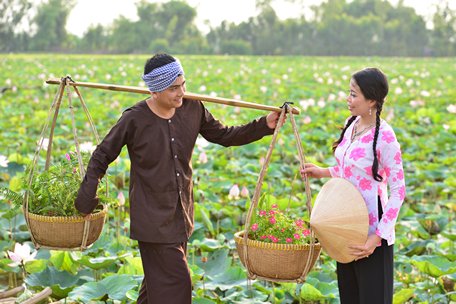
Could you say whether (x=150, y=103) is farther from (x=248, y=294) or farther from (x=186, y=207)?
(x=248, y=294)

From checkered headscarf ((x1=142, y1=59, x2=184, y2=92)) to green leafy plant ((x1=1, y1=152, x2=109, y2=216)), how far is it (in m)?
0.73

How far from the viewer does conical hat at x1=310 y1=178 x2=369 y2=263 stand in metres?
2.58

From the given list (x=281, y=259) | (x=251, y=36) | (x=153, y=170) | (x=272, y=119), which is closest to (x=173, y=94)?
(x=153, y=170)

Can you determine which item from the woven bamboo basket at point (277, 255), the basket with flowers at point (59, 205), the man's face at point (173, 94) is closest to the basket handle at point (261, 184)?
the woven bamboo basket at point (277, 255)

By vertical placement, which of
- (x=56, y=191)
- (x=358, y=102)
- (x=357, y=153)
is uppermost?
(x=358, y=102)

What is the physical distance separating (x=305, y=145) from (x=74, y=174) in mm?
4889

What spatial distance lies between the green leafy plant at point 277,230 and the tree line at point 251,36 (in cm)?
5174

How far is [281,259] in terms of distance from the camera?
277 centimetres

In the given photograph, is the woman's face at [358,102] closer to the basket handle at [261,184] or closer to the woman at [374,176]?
the woman at [374,176]

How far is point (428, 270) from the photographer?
3736 millimetres

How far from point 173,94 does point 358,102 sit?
65 centimetres

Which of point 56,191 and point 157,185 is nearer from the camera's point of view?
point 157,185

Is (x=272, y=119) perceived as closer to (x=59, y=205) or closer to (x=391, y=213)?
(x=391, y=213)

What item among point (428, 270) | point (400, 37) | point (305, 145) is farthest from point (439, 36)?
point (428, 270)
